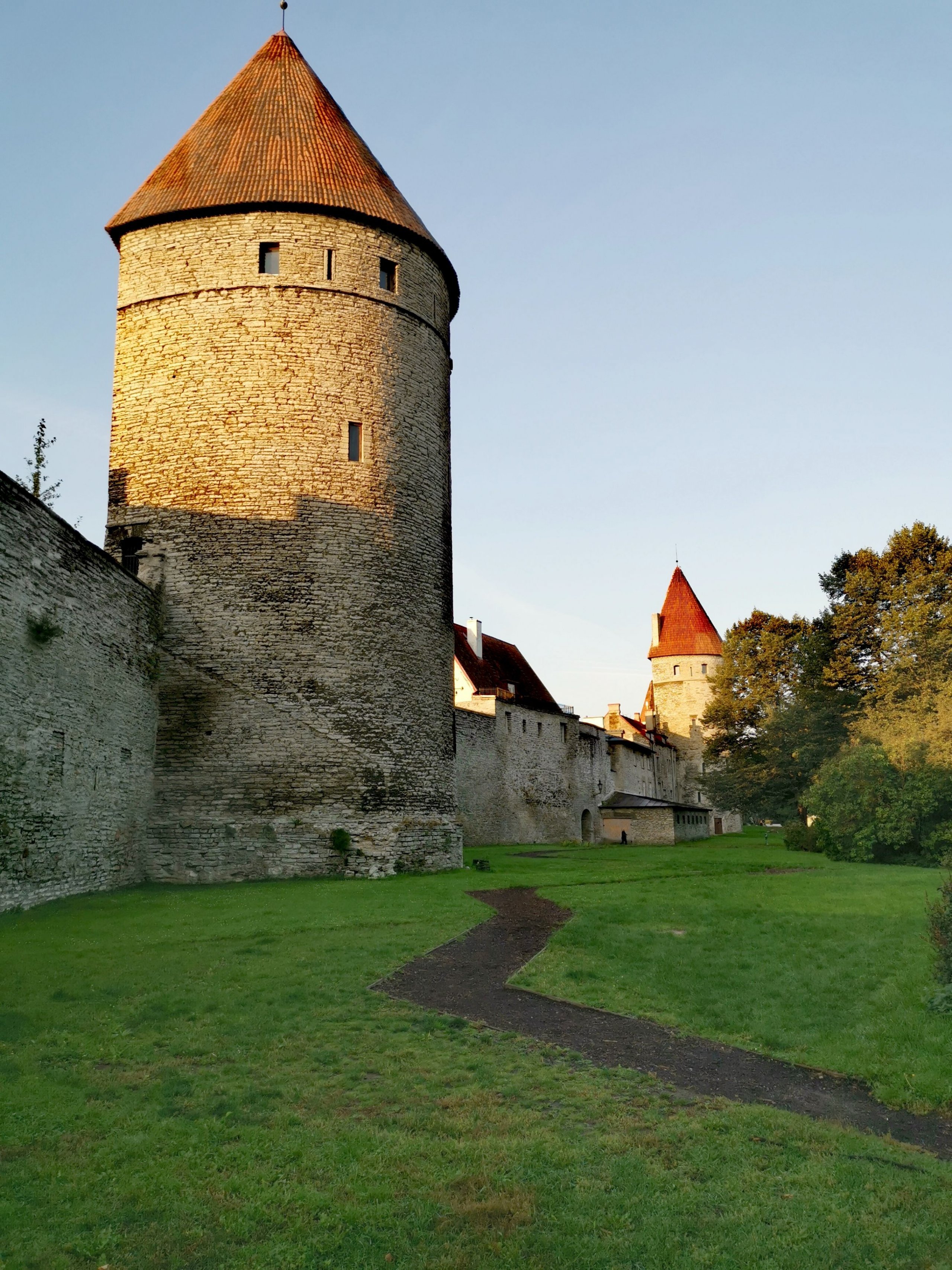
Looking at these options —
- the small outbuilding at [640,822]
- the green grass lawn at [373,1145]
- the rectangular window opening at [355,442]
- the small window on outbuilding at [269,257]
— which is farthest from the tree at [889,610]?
the green grass lawn at [373,1145]

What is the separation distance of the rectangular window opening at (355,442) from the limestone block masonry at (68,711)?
15.7ft

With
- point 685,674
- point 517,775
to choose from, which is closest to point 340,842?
point 517,775

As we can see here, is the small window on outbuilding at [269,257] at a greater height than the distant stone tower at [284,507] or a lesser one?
greater

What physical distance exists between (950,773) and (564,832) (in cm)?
1956

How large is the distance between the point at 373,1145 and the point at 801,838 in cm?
3143

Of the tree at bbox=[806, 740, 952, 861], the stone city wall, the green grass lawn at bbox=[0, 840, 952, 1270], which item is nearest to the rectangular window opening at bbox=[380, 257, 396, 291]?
the stone city wall

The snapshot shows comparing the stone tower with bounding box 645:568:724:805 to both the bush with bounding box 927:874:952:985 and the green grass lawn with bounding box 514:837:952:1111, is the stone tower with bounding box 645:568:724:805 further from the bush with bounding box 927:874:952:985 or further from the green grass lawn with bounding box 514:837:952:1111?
the bush with bounding box 927:874:952:985

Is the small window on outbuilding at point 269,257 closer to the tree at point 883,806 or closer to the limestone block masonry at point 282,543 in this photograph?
the limestone block masonry at point 282,543

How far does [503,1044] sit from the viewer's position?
6.90 meters

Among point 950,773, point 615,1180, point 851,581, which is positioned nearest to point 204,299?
point 615,1180

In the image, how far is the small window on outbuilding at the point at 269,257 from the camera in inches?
769

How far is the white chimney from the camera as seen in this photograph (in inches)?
1604

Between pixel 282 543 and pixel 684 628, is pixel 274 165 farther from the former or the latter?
pixel 684 628

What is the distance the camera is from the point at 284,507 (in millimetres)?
18688
